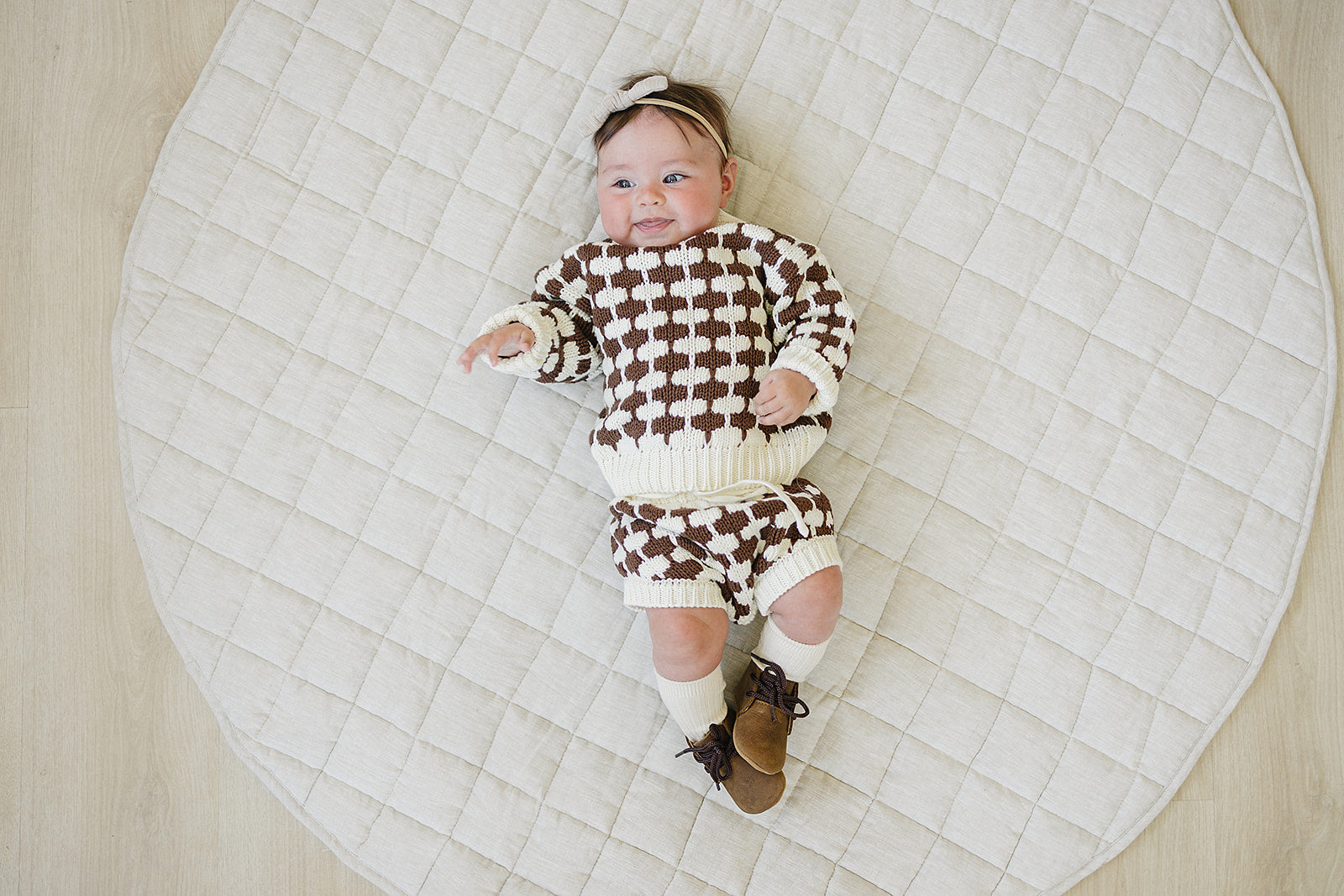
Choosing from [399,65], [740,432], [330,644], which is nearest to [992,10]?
[740,432]

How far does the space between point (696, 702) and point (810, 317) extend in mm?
509

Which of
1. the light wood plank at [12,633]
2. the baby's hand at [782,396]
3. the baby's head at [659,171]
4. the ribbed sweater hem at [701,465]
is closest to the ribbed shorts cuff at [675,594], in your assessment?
the ribbed sweater hem at [701,465]

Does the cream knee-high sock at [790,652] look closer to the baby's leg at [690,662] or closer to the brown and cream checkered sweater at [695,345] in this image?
the baby's leg at [690,662]

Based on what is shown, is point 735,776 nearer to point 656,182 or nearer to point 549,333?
point 549,333

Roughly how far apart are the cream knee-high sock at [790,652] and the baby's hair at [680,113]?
635 millimetres

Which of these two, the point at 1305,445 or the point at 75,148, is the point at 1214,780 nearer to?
the point at 1305,445

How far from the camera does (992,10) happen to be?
116 cm

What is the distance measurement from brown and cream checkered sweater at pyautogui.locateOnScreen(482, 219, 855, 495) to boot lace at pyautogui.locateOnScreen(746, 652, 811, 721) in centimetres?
25

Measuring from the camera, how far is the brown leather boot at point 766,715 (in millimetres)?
1017

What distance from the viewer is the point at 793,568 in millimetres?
1001

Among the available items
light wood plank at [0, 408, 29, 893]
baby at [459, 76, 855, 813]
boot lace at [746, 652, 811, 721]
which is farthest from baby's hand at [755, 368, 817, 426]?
light wood plank at [0, 408, 29, 893]

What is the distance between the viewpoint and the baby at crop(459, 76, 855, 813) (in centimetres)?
100

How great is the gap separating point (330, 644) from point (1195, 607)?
1191 millimetres

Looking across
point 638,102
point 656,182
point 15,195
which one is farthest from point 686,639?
point 15,195
